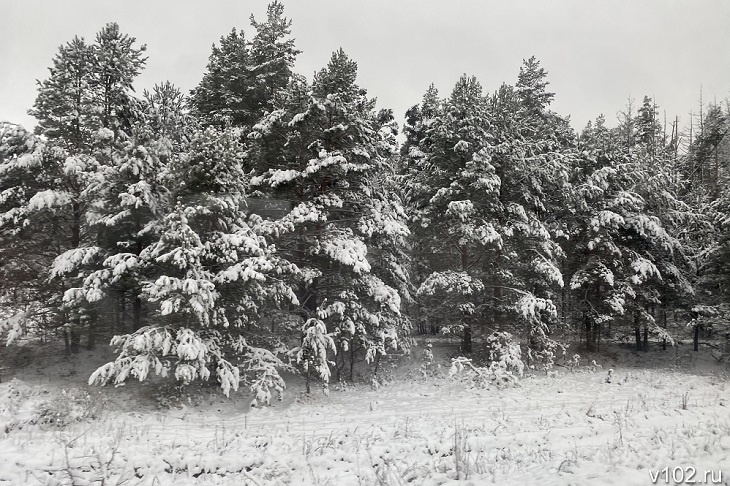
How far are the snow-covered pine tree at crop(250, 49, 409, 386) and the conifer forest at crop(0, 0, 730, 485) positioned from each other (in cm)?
11

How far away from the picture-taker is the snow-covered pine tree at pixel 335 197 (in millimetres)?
14453

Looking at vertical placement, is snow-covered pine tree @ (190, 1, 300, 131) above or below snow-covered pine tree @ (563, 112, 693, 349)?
above

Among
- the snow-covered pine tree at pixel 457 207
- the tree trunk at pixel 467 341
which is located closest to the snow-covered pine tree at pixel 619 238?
the snow-covered pine tree at pixel 457 207

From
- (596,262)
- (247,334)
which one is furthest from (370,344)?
(596,262)

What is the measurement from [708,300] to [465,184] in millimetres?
14246

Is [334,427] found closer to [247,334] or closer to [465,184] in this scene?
[247,334]

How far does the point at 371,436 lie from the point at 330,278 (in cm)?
753

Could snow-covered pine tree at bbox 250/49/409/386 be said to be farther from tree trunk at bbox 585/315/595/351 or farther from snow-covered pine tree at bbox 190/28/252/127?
Result: tree trunk at bbox 585/315/595/351

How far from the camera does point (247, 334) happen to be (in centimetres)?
1404

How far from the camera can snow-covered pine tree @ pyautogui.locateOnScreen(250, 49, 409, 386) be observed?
1445cm

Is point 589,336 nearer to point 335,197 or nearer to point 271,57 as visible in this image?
point 335,197

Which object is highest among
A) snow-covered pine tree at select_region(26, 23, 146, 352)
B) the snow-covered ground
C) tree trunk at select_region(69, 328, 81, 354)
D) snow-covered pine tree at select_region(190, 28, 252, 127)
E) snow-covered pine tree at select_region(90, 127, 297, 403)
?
snow-covered pine tree at select_region(190, 28, 252, 127)

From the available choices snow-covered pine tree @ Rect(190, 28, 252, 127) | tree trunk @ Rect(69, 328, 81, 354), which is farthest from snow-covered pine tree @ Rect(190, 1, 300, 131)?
tree trunk @ Rect(69, 328, 81, 354)

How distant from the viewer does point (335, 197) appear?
1496 centimetres
